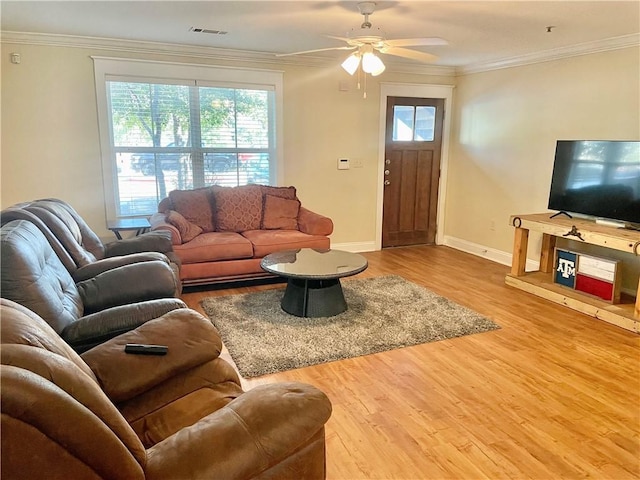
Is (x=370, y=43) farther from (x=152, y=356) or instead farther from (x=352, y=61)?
(x=152, y=356)

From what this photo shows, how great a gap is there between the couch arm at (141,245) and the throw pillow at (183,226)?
463 mm

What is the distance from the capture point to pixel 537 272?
15.5 feet

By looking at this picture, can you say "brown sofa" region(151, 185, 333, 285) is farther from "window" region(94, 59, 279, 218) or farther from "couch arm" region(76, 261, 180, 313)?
"couch arm" region(76, 261, 180, 313)

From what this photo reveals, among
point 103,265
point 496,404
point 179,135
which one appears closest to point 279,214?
point 179,135

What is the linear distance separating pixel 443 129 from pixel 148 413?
5485 millimetres

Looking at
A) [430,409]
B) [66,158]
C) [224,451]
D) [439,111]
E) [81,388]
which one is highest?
[439,111]

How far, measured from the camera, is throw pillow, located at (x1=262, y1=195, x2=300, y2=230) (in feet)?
16.0

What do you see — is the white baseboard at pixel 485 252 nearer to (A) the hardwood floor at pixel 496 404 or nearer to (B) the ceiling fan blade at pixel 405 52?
(A) the hardwood floor at pixel 496 404

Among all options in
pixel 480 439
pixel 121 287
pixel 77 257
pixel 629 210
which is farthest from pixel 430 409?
pixel 629 210

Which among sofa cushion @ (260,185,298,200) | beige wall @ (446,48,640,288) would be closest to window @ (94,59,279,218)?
sofa cushion @ (260,185,298,200)

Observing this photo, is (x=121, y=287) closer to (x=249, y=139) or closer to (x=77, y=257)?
(x=77, y=257)

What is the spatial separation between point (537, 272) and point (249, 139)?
342cm

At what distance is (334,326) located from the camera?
3488mm

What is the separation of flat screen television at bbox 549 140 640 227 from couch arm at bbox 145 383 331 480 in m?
3.55
